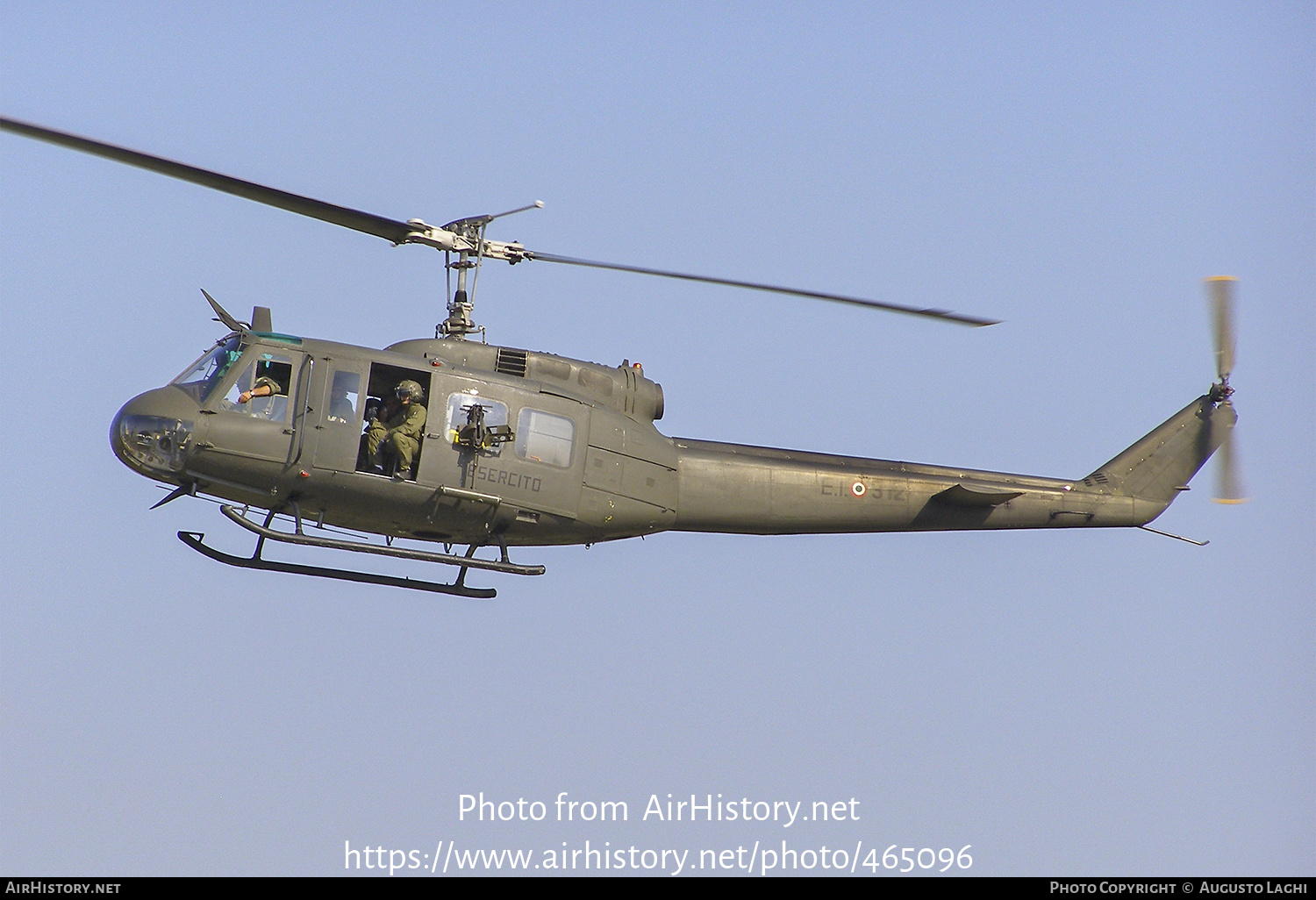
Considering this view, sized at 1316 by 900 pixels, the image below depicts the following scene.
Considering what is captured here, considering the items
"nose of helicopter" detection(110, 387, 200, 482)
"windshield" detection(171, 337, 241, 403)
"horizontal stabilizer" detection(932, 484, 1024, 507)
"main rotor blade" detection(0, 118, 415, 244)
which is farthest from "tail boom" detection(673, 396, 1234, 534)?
"nose of helicopter" detection(110, 387, 200, 482)

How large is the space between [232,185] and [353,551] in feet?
12.9

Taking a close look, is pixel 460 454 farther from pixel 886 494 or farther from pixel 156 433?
pixel 886 494

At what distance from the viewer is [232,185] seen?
47.0 ft

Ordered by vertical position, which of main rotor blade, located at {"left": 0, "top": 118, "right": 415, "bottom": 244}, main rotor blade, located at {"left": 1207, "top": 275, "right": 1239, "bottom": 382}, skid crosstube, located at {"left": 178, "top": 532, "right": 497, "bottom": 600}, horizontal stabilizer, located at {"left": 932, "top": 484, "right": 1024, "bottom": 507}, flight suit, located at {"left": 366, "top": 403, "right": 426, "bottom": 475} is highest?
main rotor blade, located at {"left": 1207, "top": 275, "right": 1239, "bottom": 382}

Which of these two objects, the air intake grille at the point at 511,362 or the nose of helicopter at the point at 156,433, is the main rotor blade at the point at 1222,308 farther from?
the nose of helicopter at the point at 156,433

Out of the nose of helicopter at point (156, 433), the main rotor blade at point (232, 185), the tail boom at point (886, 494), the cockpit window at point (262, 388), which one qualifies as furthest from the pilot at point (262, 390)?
the tail boom at point (886, 494)

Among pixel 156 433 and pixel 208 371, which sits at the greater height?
pixel 208 371

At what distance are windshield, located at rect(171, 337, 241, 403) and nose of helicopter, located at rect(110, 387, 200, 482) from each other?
0.15m

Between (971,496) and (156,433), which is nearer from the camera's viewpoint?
(156,433)

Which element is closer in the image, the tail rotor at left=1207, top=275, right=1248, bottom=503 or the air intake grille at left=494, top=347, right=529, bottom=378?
the air intake grille at left=494, top=347, right=529, bottom=378

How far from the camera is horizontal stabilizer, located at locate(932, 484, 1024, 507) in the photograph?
1855 cm

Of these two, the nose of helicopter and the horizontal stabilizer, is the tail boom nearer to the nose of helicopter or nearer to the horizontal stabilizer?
the horizontal stabilizer

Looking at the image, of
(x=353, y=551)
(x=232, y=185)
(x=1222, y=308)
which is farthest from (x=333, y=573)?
(x=1222, y=308)
